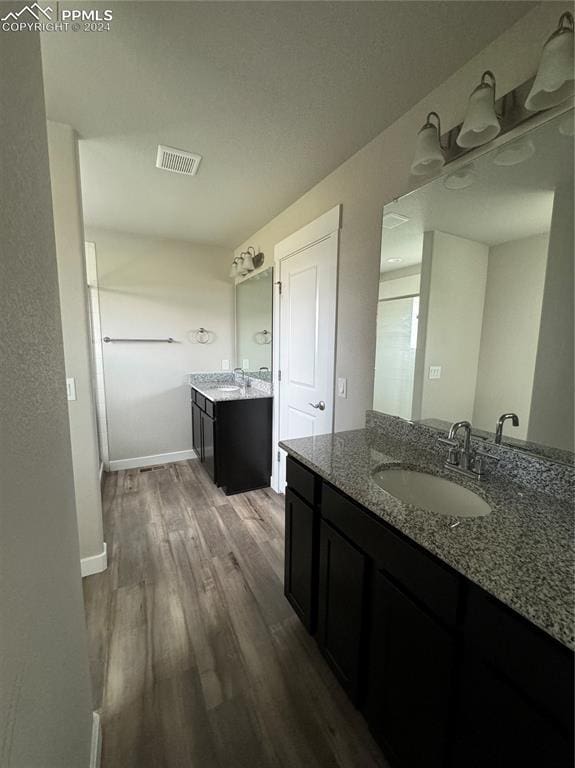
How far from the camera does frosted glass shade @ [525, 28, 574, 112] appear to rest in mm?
871

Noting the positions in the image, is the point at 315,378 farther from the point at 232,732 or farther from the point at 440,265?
the point at 232,732

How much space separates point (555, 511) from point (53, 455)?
4.66 ft

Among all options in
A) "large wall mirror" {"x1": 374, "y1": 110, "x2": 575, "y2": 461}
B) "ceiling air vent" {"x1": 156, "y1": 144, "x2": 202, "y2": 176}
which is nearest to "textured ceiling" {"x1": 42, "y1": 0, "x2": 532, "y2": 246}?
"ceiling air vent" {"x1": 156, "y1": 144, "x2": 202, "y2": 176}

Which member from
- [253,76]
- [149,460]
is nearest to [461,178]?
[253,76]

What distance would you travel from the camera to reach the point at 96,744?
1.02 m

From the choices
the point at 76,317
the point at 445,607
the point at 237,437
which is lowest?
the point at 237,437

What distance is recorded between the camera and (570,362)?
1004 mm

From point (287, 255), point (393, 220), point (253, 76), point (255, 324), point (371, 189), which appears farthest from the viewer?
point (255, 324)

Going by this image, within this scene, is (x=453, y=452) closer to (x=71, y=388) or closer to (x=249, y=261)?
(x=71, y=388)

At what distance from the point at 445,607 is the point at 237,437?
7.42 ft

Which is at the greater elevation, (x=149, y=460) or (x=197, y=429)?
(x=197, y=429)

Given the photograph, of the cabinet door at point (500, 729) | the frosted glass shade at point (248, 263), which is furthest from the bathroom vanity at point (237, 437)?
the cabinet door at point (500, 729)

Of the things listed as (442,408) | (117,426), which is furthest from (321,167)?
(117,426)

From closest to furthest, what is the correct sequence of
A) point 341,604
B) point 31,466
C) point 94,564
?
point 31,466 → point 341,604 → point 94,564
